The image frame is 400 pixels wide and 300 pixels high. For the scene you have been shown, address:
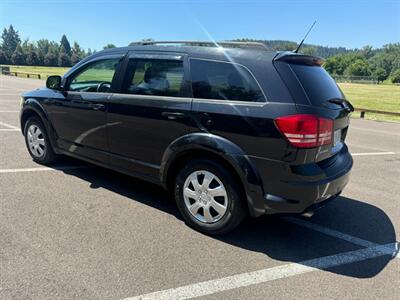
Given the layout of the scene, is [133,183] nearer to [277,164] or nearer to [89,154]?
[89,154]

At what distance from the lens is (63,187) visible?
507 cm

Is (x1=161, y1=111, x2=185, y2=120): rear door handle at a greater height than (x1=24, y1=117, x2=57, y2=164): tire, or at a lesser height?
greater

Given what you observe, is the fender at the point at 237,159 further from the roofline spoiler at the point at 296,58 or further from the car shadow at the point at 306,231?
the roofline spoiler at the point at 296,58

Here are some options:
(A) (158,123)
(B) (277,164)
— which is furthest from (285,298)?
(A) (158,123)

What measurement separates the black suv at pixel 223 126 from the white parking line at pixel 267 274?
0.52 m

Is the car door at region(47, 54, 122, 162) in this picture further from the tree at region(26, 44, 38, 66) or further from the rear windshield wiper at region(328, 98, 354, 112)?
the tree at region(26, 44, 38, 66)

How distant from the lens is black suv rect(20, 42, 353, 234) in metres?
3.37

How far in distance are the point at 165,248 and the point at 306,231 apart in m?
1.59

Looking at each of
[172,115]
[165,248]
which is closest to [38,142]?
[172,115]

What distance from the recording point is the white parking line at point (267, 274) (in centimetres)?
287

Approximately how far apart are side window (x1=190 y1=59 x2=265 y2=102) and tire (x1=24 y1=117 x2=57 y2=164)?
3.09 metres

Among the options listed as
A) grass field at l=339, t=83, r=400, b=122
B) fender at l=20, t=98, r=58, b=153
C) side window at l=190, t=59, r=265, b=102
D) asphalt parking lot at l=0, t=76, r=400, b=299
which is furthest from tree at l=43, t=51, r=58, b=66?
side window at l=190, t=59, r=265, b=102

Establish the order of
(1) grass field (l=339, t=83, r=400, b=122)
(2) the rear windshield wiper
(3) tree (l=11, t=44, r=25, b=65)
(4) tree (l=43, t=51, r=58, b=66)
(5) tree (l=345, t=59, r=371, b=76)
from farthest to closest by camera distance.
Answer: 1. (4) tree (l=43, t=51, r=58, b=66)
2. (5) tree (l=345, t=59, r=371, b=76)
3. (3) tree (l=11, t=44, r=25, b=65)
4. (1) grass field (l=339, t=83, r=400, b=122)
5. (2) the rear windshield wiper

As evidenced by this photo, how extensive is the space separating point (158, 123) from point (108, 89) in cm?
106
